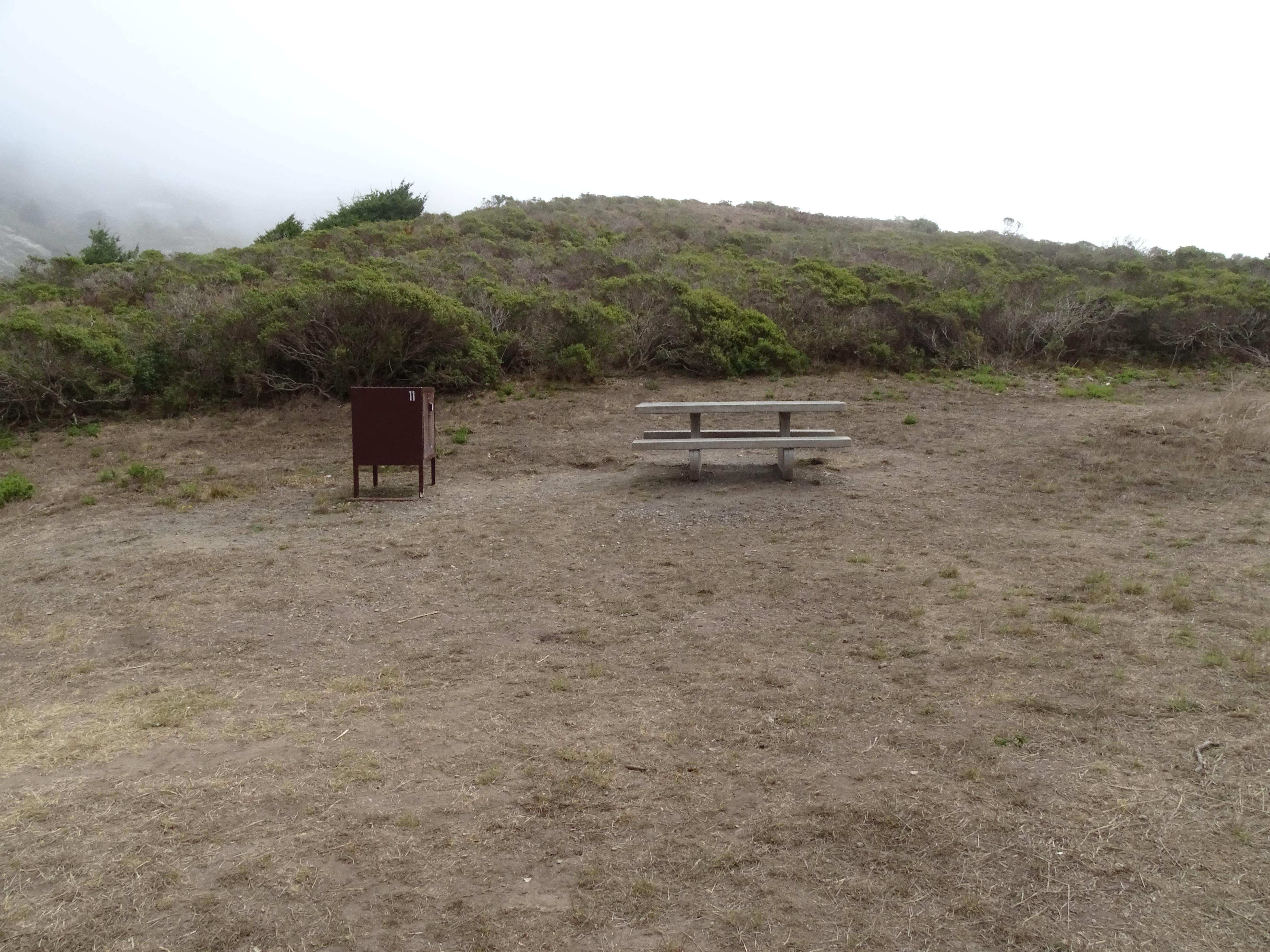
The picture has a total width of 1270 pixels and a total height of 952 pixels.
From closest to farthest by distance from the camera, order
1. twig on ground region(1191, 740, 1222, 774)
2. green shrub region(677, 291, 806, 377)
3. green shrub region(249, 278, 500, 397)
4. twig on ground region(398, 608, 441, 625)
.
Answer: twig on ground region(1191, 740, 1222, 774), twig on ground region(398, 608, 441, 625), green shrub region(249, 278, 500, 397), green shrub region(677, 291, 806, 377)

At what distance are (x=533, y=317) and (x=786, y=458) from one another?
6.00 meters

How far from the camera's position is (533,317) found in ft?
40.6

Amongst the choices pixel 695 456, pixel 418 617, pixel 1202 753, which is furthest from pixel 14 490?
pixel 1202 753

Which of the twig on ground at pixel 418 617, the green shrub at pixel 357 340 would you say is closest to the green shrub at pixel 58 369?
the green shrub at pixel 357 340

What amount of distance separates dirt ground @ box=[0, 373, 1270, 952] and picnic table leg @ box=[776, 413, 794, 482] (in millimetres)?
175

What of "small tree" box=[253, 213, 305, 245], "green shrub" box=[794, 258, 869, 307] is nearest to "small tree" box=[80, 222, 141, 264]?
"small tree" box=[253, 213, 305, 245]

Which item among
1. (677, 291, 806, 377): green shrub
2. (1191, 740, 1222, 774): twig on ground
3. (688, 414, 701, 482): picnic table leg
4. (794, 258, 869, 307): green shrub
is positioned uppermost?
(794, 258, 869, 307): green shrub

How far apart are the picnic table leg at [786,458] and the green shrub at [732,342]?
4925 millimetres

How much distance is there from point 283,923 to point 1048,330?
13.9m

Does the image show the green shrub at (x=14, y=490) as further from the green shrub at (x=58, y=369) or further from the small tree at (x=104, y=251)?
the small tree at (x=104, y=251)

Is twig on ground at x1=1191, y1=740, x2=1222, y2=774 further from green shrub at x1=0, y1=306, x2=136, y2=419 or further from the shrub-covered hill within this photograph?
green shrub at x1=0, y1=306, x2=136, y2=419

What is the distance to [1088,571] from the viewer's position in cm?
493

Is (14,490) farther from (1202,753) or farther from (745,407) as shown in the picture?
(1202,753)

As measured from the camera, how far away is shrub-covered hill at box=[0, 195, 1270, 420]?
10828 millimetres
